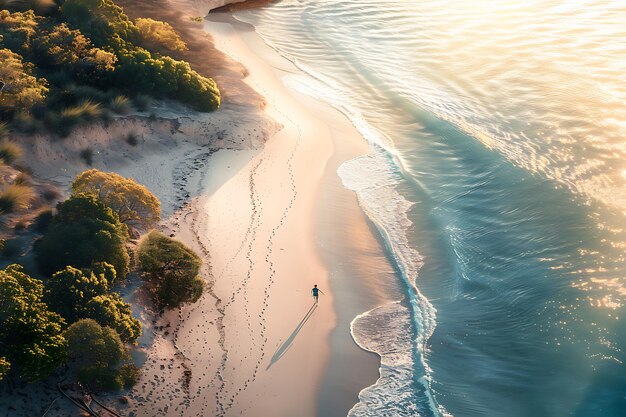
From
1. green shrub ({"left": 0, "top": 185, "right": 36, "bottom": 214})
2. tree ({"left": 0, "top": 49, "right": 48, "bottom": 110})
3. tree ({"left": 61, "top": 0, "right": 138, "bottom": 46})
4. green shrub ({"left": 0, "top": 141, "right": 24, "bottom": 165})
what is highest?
tree ({"left": 61, "top": 0, "right": 138, "bottom": 46})

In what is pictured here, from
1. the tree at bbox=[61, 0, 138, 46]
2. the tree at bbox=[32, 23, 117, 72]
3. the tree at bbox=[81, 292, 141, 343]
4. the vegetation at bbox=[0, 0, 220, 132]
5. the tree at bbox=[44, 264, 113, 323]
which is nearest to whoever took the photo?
the tree at bbox=[44, 264, 113, 323]

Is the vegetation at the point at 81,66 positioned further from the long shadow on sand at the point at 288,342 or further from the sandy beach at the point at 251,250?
→ the long shadow on sand at the point at 288,342

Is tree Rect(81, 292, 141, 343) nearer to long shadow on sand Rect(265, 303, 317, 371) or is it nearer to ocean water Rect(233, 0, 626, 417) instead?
long shadow on sand Rect(265, 303, 317, 371)

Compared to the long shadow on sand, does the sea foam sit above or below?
above

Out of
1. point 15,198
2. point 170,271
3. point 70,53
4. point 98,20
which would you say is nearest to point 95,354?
point 170,271

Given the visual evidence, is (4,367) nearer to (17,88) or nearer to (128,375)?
(128,375)

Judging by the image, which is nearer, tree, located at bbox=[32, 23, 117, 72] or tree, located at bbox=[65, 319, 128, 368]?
tree, located at bbox=[65, 319, 128, 368]

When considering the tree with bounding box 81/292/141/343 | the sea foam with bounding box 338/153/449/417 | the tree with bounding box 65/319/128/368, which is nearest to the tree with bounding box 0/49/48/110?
the tree with bounding box 81/292/141/343
